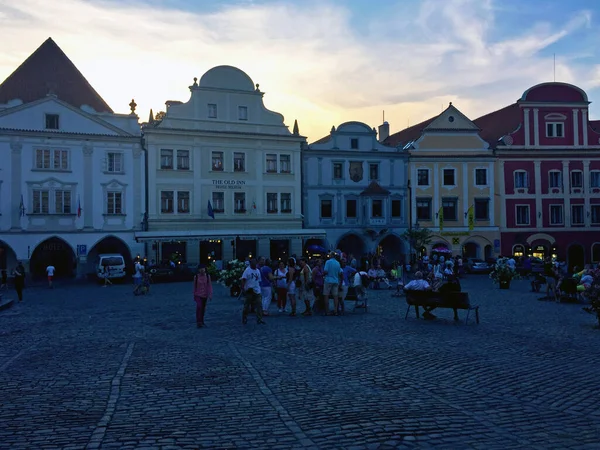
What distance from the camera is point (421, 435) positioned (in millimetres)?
5852

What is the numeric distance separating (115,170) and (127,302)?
18748 mm

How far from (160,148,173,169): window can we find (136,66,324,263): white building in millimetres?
69

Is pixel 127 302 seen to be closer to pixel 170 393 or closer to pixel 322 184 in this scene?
pixel 170 393

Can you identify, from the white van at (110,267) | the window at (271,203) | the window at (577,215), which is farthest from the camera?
the window at (577,215)

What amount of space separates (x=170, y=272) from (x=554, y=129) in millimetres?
32772

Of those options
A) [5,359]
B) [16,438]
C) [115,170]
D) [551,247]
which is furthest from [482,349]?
A: [551,247]

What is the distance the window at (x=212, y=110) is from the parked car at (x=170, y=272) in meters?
11.5

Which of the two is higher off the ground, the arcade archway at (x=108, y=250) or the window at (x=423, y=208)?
the window at (x=423, y=208)

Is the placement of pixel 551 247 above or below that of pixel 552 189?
below

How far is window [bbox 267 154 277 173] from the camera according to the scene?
42156 millimetres

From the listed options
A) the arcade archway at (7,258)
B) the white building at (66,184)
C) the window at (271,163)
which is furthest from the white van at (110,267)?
the window at (271,163)

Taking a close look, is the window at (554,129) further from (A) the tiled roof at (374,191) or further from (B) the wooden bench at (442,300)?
(B) the wooden bench at (442,300)

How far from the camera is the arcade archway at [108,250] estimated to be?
38412mm

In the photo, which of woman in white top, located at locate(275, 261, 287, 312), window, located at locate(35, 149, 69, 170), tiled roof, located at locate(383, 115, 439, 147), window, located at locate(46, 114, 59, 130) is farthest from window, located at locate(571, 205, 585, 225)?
window, located at locate(46, 114, 59, 130)
